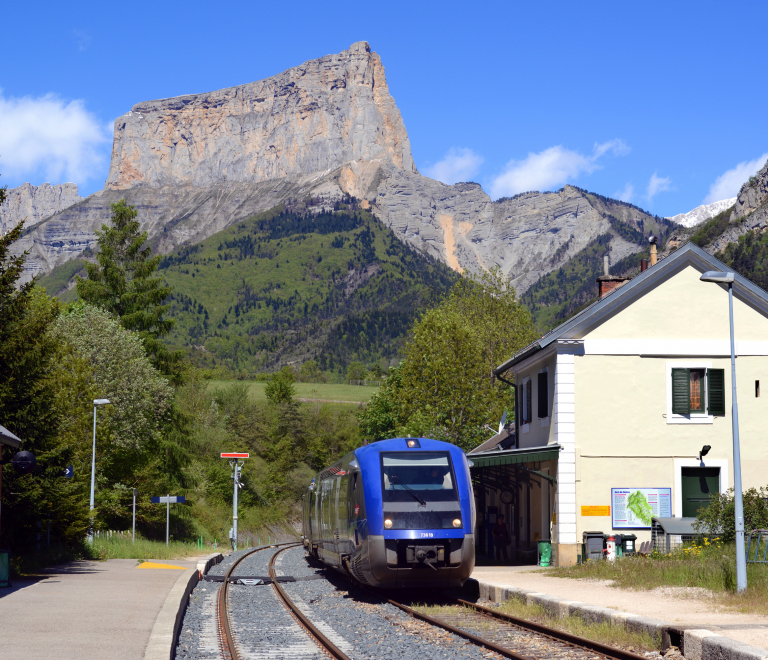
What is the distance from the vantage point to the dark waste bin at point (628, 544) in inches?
988

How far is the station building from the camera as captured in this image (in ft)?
85.5

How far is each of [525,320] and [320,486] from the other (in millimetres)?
32742

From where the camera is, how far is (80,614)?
43.3ft

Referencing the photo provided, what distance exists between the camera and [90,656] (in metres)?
9.49

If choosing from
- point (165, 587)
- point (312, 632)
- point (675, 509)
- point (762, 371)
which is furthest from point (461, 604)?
point (762, 371)

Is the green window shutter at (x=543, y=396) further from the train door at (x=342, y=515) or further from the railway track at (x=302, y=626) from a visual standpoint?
the railway track at (x=302, y=626)

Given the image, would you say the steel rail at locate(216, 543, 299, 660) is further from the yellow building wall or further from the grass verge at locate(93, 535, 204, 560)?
the yellow building wall

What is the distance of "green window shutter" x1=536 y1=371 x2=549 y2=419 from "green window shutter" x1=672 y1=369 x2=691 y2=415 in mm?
3794

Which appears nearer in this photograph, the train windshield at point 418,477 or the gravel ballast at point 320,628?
the gravel ballast at point 320,628

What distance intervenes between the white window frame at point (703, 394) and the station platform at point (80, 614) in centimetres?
1491

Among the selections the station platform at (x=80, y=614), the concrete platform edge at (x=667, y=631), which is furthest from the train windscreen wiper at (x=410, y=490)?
the station platform at (x=80, y=614)

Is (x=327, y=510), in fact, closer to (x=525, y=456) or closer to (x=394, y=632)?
(x=525, y=456)

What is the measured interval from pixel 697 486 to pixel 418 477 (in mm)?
12044

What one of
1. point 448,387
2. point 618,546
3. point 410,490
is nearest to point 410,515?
point 410,490
